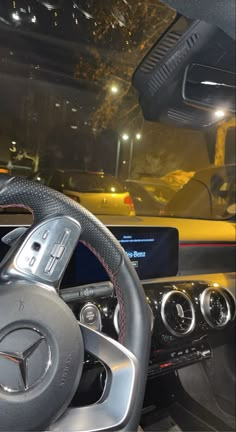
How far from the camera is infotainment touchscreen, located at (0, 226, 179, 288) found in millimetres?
1626

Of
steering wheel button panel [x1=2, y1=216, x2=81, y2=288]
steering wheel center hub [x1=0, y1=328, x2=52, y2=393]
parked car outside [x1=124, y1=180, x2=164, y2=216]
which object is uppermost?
parked car outside [x1=124, y1=180, x2=164, y2=216]

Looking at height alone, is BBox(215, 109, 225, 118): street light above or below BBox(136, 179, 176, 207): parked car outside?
above

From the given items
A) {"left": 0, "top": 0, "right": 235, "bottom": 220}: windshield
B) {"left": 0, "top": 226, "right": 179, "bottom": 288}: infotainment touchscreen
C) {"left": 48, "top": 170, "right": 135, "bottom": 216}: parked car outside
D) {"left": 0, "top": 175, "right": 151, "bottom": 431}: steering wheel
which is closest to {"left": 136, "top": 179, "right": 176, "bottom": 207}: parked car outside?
{"left": 0, "top": 0, "right": 235, "bottom": 220}: windshield

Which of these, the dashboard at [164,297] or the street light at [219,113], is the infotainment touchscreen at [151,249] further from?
the street light at [219,113]

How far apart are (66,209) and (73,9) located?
1238 mm

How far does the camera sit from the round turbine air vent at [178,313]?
66.7 inches

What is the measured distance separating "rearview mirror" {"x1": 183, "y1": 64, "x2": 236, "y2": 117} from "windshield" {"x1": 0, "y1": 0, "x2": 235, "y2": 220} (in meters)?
0.25

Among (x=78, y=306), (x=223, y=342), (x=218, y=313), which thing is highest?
(x=78, y=306)

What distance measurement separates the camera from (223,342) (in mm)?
2148

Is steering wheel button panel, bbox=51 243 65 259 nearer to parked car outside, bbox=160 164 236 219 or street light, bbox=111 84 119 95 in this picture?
street light, bbox=111 84 119 95

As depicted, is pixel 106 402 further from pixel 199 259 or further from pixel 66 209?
pixel 199 259

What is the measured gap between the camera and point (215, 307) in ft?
6.13

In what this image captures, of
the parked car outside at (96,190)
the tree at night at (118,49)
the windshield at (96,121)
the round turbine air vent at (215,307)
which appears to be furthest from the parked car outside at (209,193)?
the round turbine air vent at (215,307)

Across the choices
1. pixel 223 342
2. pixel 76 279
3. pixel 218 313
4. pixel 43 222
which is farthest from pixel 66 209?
pixel 223 342
